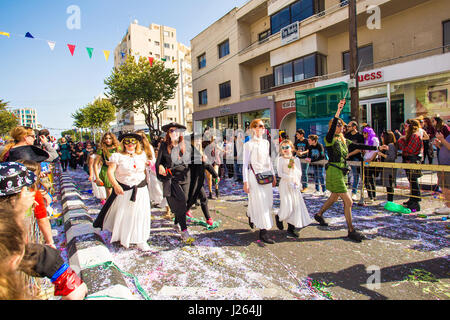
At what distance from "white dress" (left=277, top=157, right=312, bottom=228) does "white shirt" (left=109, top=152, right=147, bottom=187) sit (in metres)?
2.57

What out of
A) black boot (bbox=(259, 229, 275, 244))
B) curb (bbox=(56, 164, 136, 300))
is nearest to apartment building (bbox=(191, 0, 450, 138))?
black boot (bbox=(259, 229, 275, 244))

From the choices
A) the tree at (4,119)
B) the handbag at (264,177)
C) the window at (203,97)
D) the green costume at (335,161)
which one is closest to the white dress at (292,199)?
the handbag at (264,177)

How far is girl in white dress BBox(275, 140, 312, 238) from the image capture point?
14.6ft

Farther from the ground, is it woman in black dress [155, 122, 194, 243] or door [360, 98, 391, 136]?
door [360, 98, 391, 136]

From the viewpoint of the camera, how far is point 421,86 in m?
13.1

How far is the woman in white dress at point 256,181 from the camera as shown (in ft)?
13.9

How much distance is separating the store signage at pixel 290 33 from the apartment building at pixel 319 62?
0.07 metres

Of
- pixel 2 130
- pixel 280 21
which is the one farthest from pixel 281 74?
pixel 2 130

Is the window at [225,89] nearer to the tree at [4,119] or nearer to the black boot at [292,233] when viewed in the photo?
the black boot at [292,233]

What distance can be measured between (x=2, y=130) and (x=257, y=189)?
4338cm

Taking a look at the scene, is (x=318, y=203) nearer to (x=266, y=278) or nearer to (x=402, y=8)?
(x=266, y=278)

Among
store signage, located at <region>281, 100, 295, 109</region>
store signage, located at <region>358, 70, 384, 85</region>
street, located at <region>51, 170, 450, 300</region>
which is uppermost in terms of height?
store signage, located at <region>358, 70, 384, 85</region>

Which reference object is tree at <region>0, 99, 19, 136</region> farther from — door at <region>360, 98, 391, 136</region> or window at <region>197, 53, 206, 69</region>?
door at <region>360, 98, 391, 136</region>

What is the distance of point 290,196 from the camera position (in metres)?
4.57
